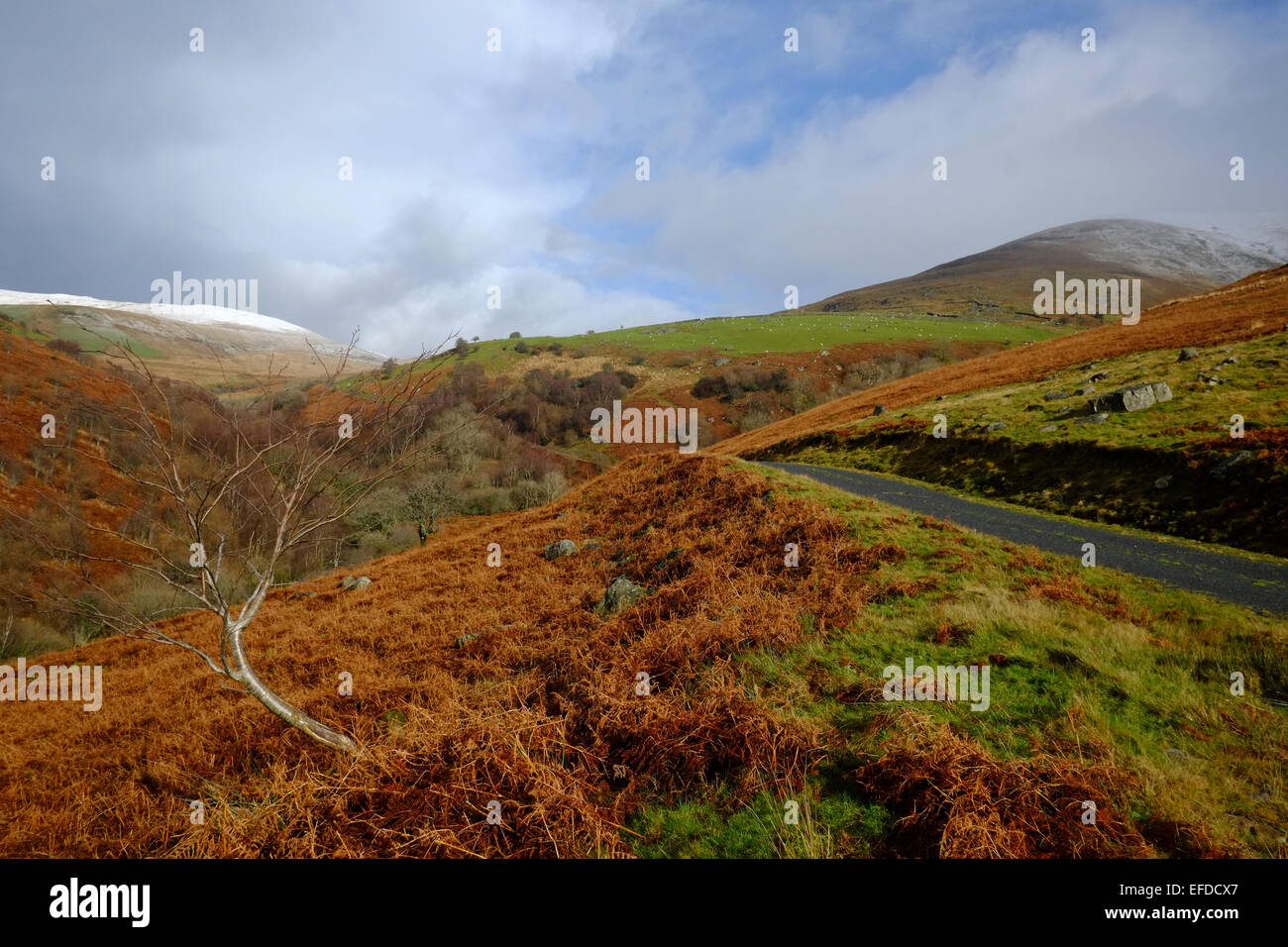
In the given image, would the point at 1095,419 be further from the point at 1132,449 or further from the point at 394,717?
the point at 394,717

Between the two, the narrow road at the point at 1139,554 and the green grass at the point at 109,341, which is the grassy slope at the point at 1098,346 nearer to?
the narrow road at the point at 1139,554

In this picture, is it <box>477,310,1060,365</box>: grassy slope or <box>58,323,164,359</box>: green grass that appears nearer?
<box>58,323,164,359</box>: green grass

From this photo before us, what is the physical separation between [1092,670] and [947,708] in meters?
1.83

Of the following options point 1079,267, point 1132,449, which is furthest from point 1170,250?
point 1132,449

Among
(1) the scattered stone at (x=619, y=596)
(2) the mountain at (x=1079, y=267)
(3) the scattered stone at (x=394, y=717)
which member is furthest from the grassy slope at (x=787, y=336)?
(3) the scattered stone at (x=394, y=717)

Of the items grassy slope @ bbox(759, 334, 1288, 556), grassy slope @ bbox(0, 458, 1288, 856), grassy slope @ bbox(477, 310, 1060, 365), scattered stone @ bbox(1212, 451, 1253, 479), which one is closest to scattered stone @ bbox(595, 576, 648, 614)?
grassy slope @ bbox(0, 458, 1288, 856)

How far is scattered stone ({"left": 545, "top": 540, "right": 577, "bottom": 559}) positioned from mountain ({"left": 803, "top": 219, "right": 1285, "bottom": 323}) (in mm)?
134885

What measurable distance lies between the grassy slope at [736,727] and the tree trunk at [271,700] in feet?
0.95

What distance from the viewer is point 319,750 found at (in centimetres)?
529

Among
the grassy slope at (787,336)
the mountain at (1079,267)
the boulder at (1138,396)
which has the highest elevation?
the mountain at (1079,267)

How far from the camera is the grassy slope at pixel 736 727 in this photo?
3.52m

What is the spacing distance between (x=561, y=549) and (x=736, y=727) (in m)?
8.42

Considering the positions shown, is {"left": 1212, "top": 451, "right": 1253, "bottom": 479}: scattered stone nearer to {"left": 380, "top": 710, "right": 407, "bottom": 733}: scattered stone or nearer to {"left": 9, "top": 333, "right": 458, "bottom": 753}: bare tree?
{"left": 9, "top": 333, "right": 458, "bottom": 753}: bare tree

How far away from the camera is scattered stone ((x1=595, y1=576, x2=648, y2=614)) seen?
8.21 meters
